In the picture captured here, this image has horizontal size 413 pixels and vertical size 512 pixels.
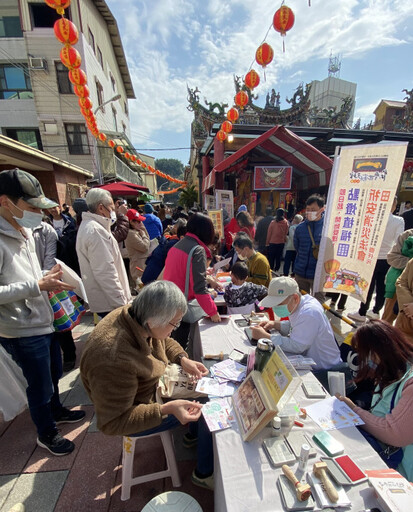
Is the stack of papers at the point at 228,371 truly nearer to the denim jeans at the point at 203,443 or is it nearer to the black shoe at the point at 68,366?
the denim jeans at the point at 203,443

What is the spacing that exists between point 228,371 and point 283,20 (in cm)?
475

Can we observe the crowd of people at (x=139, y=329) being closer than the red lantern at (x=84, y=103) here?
Yes

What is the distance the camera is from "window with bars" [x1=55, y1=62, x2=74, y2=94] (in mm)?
12836

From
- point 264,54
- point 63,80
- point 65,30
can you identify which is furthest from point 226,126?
point 63,80

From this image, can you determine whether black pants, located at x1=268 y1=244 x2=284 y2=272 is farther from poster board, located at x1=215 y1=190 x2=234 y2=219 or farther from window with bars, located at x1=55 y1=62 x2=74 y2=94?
window with bars, located at x1=55 y1=62 x2=74 y2=94

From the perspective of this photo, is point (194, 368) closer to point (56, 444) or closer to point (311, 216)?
point (56, 444)

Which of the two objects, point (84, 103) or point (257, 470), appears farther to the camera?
point (84, 103)

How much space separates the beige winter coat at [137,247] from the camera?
14.8 feet

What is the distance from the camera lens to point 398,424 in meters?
1.32

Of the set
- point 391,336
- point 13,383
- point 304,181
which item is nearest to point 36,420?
point 13,383

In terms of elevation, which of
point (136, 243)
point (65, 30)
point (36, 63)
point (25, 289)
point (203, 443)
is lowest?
point (203, 443)

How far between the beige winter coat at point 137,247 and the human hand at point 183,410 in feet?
11.4

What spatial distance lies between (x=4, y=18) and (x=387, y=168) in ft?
64.7

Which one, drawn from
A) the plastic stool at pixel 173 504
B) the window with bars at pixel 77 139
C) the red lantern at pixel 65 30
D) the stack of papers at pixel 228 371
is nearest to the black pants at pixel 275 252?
the stack of papers at pixel 228 371
